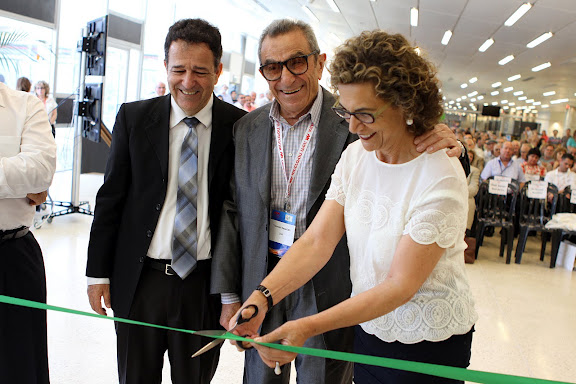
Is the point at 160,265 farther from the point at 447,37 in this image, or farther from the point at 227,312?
the point at 447,37

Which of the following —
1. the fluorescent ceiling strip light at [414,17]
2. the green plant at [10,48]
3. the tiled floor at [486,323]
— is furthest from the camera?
the fluorescent ceiling strip light at [414,17]

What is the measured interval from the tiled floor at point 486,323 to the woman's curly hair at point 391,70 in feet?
8.36

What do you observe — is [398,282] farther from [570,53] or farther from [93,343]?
[570,53]

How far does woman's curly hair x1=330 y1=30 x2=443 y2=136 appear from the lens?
1335 mm

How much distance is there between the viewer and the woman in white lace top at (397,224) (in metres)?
1.34

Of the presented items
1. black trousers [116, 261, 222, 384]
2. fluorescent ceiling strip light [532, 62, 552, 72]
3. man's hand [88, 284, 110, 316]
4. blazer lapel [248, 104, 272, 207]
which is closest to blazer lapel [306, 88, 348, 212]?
blazer lapel [248, 104, 272, 207]

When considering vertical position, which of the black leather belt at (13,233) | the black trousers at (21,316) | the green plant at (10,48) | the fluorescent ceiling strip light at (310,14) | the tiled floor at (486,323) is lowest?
the tiled floor at (486,323)

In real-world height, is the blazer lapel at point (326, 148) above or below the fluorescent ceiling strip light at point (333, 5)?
below

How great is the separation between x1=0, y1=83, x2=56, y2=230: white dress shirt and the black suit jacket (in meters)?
0.24

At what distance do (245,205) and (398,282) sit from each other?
0.81m

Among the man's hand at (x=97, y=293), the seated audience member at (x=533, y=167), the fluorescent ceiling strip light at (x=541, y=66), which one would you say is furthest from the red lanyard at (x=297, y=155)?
the fluorescent ceiling strip light at (x=541, y=66)

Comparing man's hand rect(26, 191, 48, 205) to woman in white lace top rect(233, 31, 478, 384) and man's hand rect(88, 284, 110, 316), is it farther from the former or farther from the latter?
woman in white lace top rect(233, 31, 478, 384)

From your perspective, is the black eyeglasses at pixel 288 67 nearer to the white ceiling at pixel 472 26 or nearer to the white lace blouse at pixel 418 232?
the white lace blouse at pixel 418 232

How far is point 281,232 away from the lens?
76.4 inches
